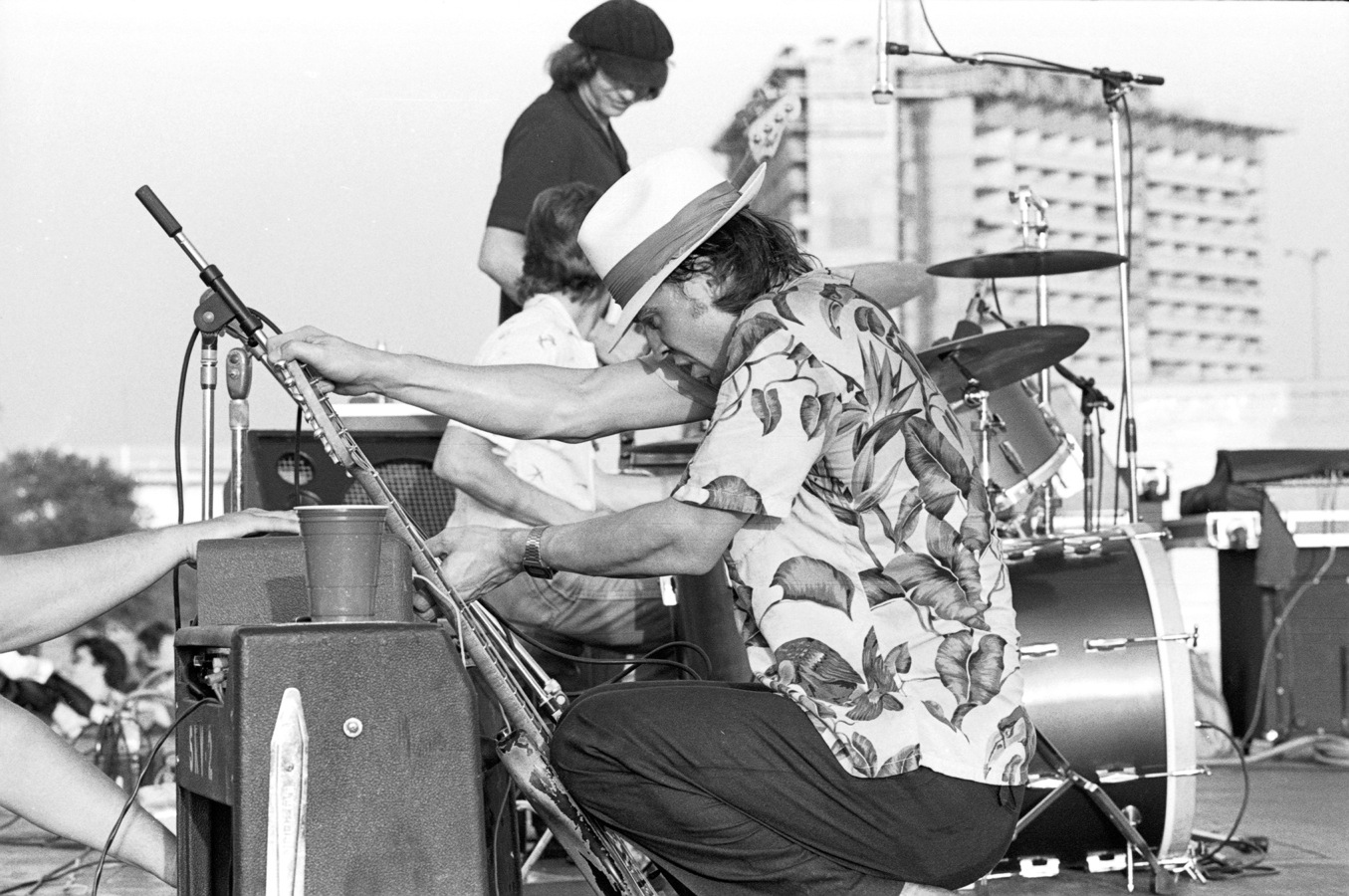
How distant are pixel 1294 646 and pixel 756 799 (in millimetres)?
4837

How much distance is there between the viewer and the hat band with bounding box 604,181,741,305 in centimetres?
212

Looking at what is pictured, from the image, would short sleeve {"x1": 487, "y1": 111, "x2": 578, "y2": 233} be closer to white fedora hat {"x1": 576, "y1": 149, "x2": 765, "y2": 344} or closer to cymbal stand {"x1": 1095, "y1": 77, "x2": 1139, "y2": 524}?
cymbal stand {"x1": 1095, "y1": 77, "x2": 1139, "y2": 524}

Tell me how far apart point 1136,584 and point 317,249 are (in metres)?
4.64

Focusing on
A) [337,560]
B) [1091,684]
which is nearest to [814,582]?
[337,560]

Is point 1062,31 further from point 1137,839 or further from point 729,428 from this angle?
point 729,428

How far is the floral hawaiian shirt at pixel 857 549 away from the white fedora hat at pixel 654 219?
0.44 feet

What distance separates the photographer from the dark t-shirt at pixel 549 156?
408cm

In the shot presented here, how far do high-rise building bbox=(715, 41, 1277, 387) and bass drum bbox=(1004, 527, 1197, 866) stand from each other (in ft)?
19.0

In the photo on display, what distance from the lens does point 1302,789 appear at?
16.4 ft

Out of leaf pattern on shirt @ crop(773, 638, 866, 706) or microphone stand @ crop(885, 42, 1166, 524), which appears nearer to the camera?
leaf pattern on shirt @ crop(773, 638, 866, 706)

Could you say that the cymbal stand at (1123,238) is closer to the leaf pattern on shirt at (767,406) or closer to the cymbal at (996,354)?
the cymbal at (996,354)

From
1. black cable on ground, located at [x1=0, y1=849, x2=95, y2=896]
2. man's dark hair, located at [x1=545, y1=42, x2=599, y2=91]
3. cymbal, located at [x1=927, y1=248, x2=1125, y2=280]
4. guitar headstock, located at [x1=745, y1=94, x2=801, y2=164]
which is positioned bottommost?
black cable on ground, located at [x1=0, y1=849, x2=95, y2=896]

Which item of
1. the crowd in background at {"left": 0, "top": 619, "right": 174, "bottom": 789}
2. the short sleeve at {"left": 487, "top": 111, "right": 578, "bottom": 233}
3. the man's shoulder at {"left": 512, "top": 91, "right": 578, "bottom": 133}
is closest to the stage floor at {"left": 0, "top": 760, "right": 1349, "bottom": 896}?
the crowd in background at {"left": 0, "top": 619, "right": 174, "bottom": 789}

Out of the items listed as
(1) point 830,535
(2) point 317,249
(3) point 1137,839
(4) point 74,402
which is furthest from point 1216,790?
(4) point 74,402
